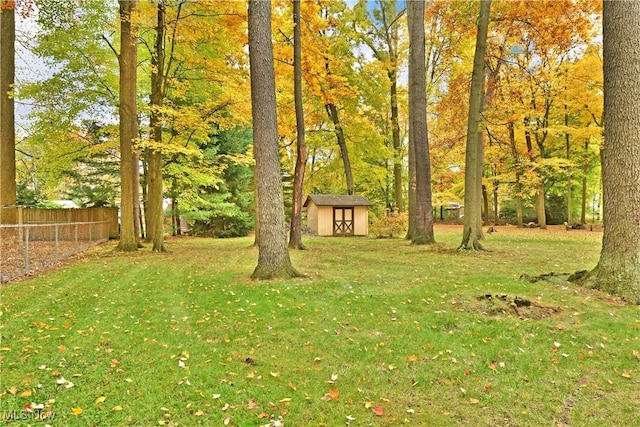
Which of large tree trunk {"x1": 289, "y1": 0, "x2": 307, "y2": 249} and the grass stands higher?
large tree trunk {"x1": 289, "y1": 0, "x2": 307, "y2": 249}

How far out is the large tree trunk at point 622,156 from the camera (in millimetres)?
5477

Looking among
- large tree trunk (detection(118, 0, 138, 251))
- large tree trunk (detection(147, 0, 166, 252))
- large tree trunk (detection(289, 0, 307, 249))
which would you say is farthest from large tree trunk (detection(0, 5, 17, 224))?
large tree trunk (detection(289, 0, 307, 249))

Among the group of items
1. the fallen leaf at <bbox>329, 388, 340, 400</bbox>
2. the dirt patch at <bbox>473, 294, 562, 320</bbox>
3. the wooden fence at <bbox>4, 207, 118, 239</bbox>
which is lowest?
the fallen leaf at <bbox>329, 388, 340, 400</bbox>

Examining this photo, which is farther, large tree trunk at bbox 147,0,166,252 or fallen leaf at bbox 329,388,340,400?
large tree trunk at bbox 147,0,166,252

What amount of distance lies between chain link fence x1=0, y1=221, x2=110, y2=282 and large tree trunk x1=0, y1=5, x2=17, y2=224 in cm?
233

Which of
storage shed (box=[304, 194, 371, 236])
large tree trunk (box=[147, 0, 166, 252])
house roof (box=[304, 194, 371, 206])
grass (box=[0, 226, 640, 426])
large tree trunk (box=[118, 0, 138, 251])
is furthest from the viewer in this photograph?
storage shed (box=[304, 194, 371, 236])

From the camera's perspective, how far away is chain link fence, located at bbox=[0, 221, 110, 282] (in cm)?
745

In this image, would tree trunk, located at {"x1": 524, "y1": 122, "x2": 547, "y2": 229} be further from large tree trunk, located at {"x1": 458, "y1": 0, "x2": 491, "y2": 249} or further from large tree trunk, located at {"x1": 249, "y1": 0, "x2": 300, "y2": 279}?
large tree trunk, located at {"x1": 249, "y1": 0, "x2": 300, "y2": 279}

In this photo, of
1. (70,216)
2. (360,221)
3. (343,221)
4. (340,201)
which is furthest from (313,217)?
(70,216)

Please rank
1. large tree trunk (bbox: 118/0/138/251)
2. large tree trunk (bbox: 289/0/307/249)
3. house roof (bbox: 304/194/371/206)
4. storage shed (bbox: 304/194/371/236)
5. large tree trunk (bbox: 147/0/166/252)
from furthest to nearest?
1. storage shed (bbox: 304/194/371/236)
2. house roof (bbox: 304/194/371/206)
3. large tree trunk (bbox: 147/0/166/252)
4. large tree trunk (bbox: 289/0/307/249)
5. large tree trunk (bbox: 118/0/138/251)

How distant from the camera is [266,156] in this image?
7023 mm

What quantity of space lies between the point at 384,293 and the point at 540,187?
66.9 feet

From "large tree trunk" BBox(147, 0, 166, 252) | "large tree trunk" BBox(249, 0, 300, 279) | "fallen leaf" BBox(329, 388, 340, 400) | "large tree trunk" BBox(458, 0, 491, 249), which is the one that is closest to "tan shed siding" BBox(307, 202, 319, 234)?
"large tree trunk" BBox(147, 0, 166, 252)

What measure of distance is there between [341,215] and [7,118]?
14453 mm
